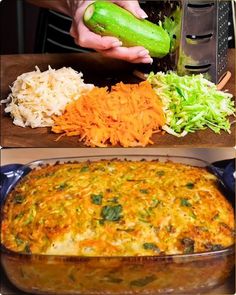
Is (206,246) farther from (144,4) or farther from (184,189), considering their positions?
(144,4)

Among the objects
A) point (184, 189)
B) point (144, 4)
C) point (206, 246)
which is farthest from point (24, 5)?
point (206, 246)

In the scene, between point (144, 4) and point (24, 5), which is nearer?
point (144, 4)

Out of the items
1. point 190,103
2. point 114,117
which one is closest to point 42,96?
point 114,117

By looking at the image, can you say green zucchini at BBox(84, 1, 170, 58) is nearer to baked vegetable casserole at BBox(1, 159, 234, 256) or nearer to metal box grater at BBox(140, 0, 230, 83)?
metal box grater at BBox(140, 0, 230, 83)

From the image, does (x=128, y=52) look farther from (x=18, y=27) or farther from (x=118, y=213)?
(x=18, y=27)

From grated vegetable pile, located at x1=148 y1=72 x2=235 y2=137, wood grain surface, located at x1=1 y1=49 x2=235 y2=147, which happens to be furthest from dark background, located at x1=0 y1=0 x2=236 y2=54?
grated vegetable pile, located at x1=148 y1=72 x2=235 y2=137

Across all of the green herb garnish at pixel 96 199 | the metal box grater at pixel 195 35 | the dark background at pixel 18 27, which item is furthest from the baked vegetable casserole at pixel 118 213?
the dark background at pixel 18 27
